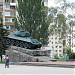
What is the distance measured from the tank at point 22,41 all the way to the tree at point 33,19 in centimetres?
1633

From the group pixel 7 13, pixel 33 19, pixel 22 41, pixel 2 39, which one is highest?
pixel 7 13

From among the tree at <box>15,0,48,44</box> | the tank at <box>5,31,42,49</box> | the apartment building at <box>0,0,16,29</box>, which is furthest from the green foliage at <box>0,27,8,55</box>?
the apartment building at <box>0,0,16,29</box>

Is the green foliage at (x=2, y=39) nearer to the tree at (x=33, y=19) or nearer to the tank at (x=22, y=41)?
the tank at (x=22, y=41)

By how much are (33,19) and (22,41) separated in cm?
1874

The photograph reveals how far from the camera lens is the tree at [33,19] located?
5362cm

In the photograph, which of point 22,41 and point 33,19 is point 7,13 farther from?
point 22,41

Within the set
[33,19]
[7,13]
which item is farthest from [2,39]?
[7,13]

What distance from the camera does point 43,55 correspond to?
3362 cm

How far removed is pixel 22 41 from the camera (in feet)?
116

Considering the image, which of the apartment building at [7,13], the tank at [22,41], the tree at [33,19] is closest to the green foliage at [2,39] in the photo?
the tank at [22,41]

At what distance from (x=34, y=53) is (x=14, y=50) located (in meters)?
2.55

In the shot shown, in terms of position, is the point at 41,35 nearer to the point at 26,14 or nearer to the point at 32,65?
the point at 26,14

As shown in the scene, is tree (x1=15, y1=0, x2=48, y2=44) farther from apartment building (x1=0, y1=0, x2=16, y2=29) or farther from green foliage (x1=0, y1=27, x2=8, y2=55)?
apartment building (x1=0, y1=0, x2=16, y2=29)

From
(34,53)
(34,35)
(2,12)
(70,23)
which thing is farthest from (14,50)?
(2,12)
